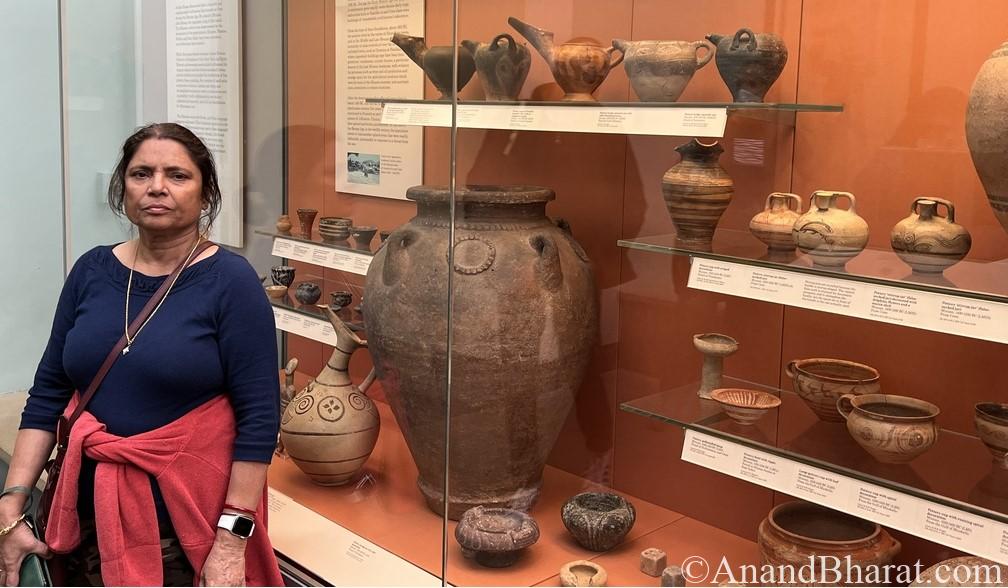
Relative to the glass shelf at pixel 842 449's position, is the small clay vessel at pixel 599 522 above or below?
below

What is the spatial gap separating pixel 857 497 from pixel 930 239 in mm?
521

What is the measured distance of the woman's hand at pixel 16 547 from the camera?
1919 millimetres

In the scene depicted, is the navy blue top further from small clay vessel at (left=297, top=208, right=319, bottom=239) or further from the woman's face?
small clay vessel at (left=297, top=208, right=319, bottom=239)

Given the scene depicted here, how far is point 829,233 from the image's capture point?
200 centimetres

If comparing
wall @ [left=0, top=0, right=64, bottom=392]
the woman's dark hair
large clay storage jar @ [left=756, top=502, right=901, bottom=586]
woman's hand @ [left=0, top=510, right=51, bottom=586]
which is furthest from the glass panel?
wall @ [left=0, top=0, right=64, bottom=392]

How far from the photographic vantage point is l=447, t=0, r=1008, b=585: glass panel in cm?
198

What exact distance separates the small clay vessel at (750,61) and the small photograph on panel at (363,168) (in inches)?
35.8

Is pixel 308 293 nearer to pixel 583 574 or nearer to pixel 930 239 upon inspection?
pixel 583 574

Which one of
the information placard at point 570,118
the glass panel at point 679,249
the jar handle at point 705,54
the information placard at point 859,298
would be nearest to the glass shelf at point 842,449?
the glass panel at point 679,249

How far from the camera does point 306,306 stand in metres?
2.88

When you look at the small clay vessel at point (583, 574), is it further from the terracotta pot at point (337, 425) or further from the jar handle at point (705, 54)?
the jar handle at point (705, 54)

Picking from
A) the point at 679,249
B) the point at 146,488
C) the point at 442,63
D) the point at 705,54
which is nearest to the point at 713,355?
the point at 679,249

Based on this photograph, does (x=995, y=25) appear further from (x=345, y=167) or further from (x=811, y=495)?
(x=345, y=167)

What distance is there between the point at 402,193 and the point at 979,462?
1471mm
